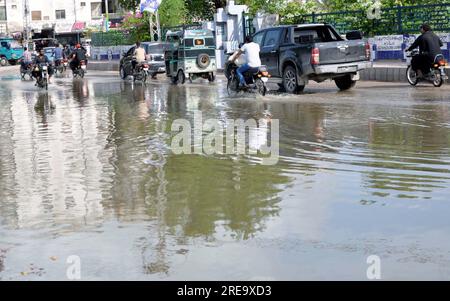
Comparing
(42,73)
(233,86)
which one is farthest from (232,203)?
(42,73)

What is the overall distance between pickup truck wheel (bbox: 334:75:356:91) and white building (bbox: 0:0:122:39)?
236 feet

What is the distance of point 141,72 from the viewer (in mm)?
30609

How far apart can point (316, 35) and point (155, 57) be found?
41.3 feet

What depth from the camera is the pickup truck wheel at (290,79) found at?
21.1m

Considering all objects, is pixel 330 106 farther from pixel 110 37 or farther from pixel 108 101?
pixel 110 37

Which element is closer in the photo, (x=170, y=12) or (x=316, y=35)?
(x=316, y=35)

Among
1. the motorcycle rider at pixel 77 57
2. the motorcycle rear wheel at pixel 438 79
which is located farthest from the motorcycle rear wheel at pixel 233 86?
the motorcycle rider at pixel 77 57

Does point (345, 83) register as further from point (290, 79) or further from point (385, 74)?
point (385, 74)

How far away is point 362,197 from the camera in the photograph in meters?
7.92

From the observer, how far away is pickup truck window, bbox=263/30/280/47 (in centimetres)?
2198

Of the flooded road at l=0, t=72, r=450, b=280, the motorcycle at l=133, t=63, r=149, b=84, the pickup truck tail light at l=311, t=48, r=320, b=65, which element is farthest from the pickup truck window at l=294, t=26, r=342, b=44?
the motorcycle at l=133, t=63, r=149, b=84

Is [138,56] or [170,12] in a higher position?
[170,12]

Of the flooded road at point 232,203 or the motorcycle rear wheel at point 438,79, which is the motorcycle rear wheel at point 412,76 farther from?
the flooded road at point 232,203

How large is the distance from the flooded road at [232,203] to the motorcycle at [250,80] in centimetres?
541
